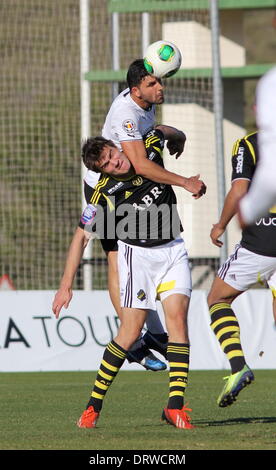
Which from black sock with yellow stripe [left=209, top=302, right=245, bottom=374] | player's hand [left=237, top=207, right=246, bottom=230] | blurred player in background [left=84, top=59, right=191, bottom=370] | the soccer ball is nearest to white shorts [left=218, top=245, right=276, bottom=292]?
black sock with yellow stripe [left=209, top=302, right=245, bottom=374]

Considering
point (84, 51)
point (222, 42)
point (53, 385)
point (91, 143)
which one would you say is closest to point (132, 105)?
point (91, 143)

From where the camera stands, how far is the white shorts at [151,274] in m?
8.18

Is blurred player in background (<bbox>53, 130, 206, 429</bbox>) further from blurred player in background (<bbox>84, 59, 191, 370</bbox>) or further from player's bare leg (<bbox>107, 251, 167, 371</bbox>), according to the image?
player's bare leg (<bbox>107, 251, 167, 371</bbox>)

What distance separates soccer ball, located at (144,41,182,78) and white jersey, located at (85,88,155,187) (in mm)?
325

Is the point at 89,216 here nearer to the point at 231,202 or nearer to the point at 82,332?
the point at 231,202

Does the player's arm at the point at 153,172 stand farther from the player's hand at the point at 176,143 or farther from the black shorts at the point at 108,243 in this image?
the black shorts at the point at 108,243

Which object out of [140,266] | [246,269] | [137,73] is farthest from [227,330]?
[137,73]

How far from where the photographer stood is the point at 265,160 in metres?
5.33

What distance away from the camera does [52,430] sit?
8.00m

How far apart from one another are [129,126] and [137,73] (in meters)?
0.44

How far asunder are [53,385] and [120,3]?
9.49 meters

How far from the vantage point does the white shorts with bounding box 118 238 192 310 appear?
8180 millimetres

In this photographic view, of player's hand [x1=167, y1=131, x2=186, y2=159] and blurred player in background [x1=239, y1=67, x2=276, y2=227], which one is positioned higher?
blurred player in background [x1=239, y1=67, x2=276, y2=227]

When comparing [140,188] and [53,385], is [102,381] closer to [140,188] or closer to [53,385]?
[140,188]
